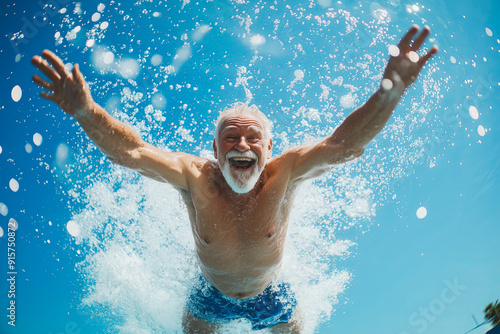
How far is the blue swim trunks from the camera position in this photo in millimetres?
4453

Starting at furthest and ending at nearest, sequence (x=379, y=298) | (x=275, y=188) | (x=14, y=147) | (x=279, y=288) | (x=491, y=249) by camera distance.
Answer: (x=379, y=298)
(x=491, y=249)
(x=14, y=147)
(x=279, y=288)
(x=275, y=188)

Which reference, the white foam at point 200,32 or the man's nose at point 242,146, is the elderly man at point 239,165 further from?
the white foam at point 200,32

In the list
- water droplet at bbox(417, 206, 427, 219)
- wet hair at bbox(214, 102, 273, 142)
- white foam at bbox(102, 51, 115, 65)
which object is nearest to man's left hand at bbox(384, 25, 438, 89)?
wet hair at bbox(214, 102, 273, 142)

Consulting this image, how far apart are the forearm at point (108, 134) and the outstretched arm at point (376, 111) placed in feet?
5.02

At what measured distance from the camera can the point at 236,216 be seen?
3256mm

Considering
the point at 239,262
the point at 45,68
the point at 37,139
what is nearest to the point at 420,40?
the point at 45,68

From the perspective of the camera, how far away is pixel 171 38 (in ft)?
18.3

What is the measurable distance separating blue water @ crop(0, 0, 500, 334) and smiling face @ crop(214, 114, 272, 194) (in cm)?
243

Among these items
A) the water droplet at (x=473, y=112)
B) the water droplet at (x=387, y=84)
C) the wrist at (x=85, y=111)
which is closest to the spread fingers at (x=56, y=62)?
the wrist at (x=85, y=111)

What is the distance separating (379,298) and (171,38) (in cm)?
1060

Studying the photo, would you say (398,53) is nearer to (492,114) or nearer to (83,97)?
(83,97)

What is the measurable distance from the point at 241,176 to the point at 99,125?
1.28 metres

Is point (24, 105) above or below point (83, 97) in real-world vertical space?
above

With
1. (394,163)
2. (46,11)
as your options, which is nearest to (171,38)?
(46,11)
